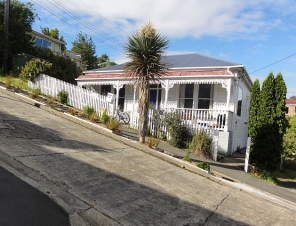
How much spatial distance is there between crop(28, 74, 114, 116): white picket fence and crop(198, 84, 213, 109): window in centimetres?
563

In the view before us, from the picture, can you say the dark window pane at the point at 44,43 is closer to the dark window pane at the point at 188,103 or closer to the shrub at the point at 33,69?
the shrub at the point at 33,69

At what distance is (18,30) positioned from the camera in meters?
21.4

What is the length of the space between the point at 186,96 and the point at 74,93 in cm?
664

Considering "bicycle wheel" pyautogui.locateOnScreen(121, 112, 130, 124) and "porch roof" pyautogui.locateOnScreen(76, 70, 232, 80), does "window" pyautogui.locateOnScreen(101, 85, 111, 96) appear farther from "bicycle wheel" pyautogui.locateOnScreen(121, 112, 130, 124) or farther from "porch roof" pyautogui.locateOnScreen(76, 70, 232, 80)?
"bicycle wheel" pyautogui.locateOnScreen(121, 112, 130, 124)

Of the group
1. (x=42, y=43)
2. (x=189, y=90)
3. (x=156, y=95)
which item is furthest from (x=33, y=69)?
(x=42, y=43)

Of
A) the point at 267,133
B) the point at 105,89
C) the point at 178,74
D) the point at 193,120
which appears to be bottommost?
the point at 267,133

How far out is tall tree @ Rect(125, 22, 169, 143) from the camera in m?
10.6

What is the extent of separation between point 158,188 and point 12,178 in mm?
2883

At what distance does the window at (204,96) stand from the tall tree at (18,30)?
520 inches

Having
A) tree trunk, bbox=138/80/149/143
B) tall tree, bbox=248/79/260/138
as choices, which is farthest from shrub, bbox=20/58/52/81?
tall tree, bbox=248/79/260/138

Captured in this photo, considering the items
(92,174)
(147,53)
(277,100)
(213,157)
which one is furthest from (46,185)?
(277,100)

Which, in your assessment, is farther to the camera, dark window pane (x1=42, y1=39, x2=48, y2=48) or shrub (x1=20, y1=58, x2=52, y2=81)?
dark window pane (x1=42, y1=39, x2=48, y2=48)

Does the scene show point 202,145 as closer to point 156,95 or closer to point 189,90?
point 189,90

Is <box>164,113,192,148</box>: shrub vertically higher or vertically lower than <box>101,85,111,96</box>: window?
lower
